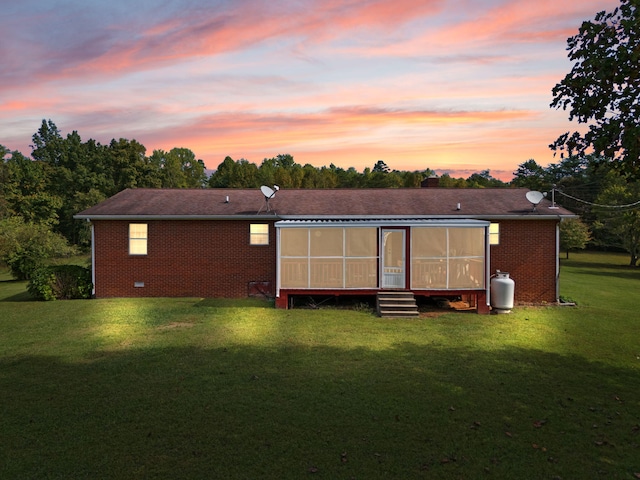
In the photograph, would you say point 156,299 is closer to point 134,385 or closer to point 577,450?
point 134,385

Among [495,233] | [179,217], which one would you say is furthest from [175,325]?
[495,233]

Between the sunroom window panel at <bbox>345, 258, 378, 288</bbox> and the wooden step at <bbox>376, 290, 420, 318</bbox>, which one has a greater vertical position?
the sunroom window panel at <bbox>345, 258, 378, 288</bbox>

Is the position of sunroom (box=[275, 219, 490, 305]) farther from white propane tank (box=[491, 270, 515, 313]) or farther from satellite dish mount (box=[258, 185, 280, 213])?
satellite dish mount (box=[258, 185, 280, 213])

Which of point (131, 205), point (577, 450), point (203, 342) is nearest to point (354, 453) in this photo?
point (577, 450)

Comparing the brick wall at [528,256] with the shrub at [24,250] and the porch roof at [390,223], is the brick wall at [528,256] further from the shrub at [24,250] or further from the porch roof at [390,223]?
the shrub at [24,250]

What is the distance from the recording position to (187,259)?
61.1 ft

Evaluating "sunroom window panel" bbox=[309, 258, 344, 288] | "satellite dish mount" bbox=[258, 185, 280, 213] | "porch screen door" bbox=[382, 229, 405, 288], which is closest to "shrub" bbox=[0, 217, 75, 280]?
"satellite dish mount" bbox=[258, 185, 280, 213]

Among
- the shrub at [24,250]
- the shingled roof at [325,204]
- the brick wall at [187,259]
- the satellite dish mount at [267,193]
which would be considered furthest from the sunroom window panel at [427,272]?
the shrub at [24,250]

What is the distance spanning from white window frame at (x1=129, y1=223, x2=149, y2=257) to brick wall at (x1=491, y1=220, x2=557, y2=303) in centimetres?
1379

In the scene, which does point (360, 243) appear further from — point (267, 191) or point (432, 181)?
point (432, 181)

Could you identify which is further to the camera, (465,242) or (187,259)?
(187,259)

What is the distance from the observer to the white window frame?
61.2 feet

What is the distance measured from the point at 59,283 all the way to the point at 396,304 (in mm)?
13180

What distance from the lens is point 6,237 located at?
29766 millimetres
